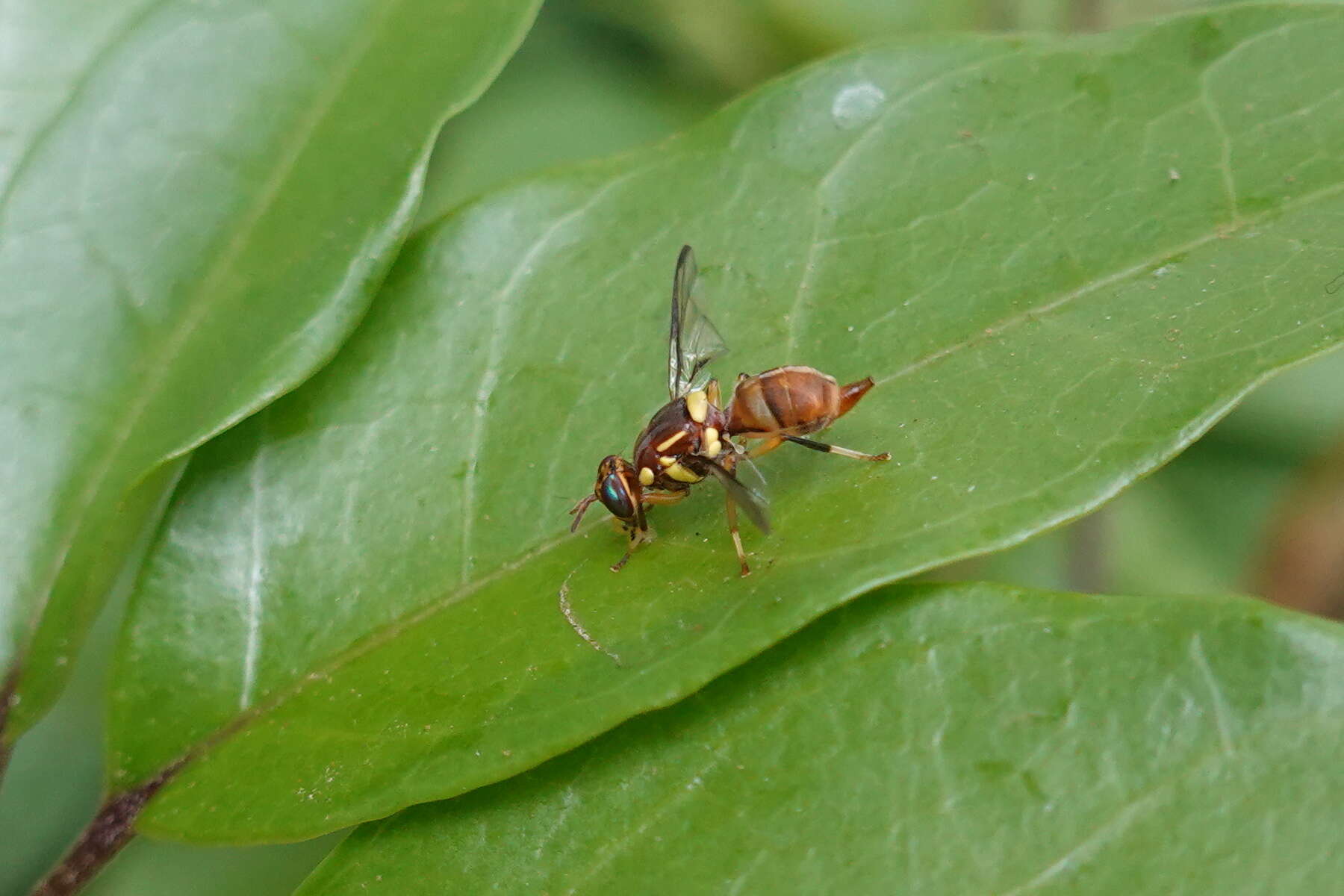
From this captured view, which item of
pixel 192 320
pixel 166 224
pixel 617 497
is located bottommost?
pixel 617 497

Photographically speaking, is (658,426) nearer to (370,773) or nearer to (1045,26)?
(370,773)

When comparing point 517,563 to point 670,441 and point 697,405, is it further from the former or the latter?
point 697,405

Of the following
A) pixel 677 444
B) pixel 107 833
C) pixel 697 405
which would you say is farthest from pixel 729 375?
pixel 107 833

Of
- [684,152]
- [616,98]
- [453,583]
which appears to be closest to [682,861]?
[453,583]

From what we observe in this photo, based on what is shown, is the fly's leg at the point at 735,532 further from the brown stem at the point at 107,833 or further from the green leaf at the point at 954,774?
the brown stem at the point at 107,833

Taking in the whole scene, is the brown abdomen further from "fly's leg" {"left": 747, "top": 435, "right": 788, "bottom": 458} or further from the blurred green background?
the blurred green background
